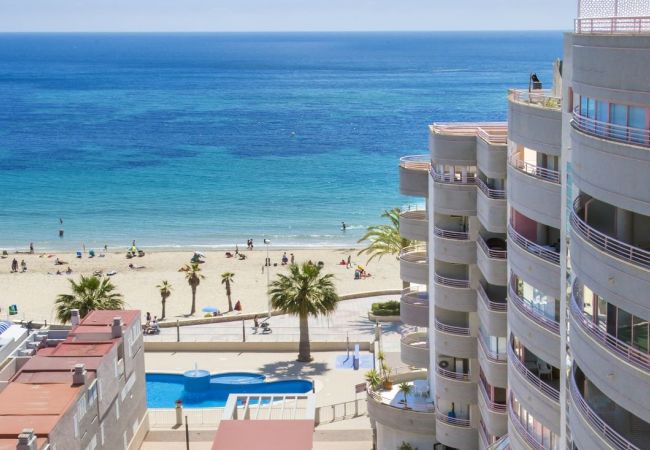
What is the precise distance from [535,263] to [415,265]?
1525cm

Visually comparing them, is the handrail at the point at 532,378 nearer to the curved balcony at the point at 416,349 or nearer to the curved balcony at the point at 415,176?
the curved balcony at the point at 415,176

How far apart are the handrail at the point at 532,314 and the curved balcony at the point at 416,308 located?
12.8 meters

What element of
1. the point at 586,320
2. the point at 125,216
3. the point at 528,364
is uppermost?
the point at 586,320

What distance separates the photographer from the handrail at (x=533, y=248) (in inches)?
990

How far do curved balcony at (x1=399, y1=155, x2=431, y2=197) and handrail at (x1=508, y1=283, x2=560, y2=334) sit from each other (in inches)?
479

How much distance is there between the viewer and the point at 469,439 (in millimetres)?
37344

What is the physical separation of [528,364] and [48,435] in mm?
13782

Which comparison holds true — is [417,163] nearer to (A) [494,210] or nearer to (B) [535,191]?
(A) [494,210]

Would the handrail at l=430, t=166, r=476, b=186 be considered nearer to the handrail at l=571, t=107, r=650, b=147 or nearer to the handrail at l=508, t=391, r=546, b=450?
the handrail at l=508, t=391, r=546, b=450

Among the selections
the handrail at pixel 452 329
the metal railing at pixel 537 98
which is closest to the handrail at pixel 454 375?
the handrail at pixel 452 329

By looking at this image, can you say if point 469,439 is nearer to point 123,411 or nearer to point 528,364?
point 528,364

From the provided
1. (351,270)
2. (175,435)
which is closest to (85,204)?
(351,270)

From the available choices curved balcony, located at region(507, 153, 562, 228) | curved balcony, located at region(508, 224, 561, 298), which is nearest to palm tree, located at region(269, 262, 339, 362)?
curved balcony, located at region(508, 224, 561, 298)

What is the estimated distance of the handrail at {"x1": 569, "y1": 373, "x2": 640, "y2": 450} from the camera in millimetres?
19234
